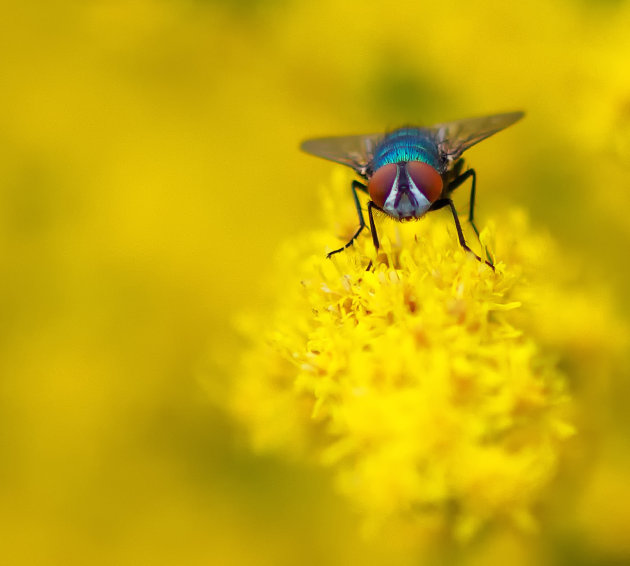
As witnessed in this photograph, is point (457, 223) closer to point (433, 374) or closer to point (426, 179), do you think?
point (426, 179)

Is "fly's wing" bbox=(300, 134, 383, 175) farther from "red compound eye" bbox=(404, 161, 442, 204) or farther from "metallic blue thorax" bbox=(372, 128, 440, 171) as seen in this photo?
"red compound eye" bbox=(404, 161, 442, 204)

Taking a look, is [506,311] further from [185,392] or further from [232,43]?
[232,43]

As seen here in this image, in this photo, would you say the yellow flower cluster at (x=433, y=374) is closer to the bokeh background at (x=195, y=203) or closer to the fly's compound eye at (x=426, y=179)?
the fly's compound eye at (x=426, y=179)

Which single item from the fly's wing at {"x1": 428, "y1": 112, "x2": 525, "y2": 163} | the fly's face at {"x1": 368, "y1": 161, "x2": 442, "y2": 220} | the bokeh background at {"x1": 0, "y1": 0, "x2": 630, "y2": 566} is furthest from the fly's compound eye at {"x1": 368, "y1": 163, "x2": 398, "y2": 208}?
the bokeh background at {"x1": 0, "y1": 0, "x2": 630, "y2": 566}

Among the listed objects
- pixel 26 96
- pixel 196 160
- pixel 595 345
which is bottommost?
pixel 595 345

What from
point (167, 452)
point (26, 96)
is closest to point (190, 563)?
point (167, 452)

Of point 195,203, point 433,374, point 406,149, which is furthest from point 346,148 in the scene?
point 195,203
